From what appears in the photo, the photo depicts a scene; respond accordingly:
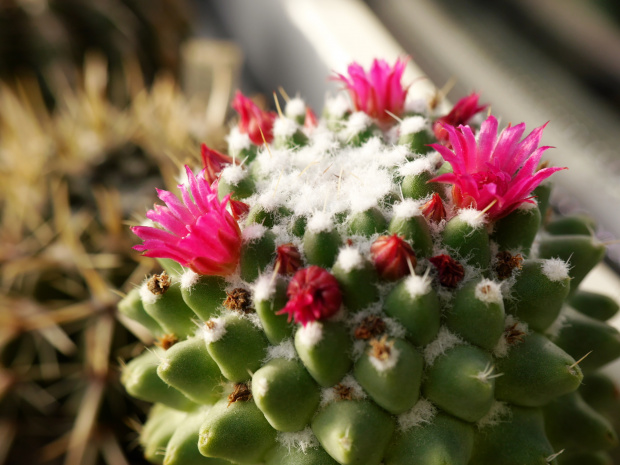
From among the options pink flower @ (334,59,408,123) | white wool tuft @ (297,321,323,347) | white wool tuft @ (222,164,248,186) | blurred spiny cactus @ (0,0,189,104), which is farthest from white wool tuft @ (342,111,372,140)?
blurred spiny cactus @ (0,0,189,104)

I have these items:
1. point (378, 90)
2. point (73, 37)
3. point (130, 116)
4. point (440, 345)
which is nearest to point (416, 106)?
point (378, 90)

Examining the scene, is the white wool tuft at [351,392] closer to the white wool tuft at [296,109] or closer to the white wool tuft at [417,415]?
the white wool tuft at [417,415]

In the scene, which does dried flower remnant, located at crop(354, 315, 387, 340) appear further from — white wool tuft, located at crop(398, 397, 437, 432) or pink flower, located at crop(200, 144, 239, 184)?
pink flower, located at crop(200, 144, 239, 184)

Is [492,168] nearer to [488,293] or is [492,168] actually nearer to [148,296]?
[488,293]

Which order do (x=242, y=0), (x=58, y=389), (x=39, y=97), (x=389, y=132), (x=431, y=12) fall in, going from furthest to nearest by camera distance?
1. (x=242, y=0)
2. (x=431, y=12)
3. (x=39, y=97)
4. (x=58, y=389)
5. (x=389, y=132)

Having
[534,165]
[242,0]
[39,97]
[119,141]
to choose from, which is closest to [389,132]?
[534,165]

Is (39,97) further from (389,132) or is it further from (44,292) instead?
(389,132)
